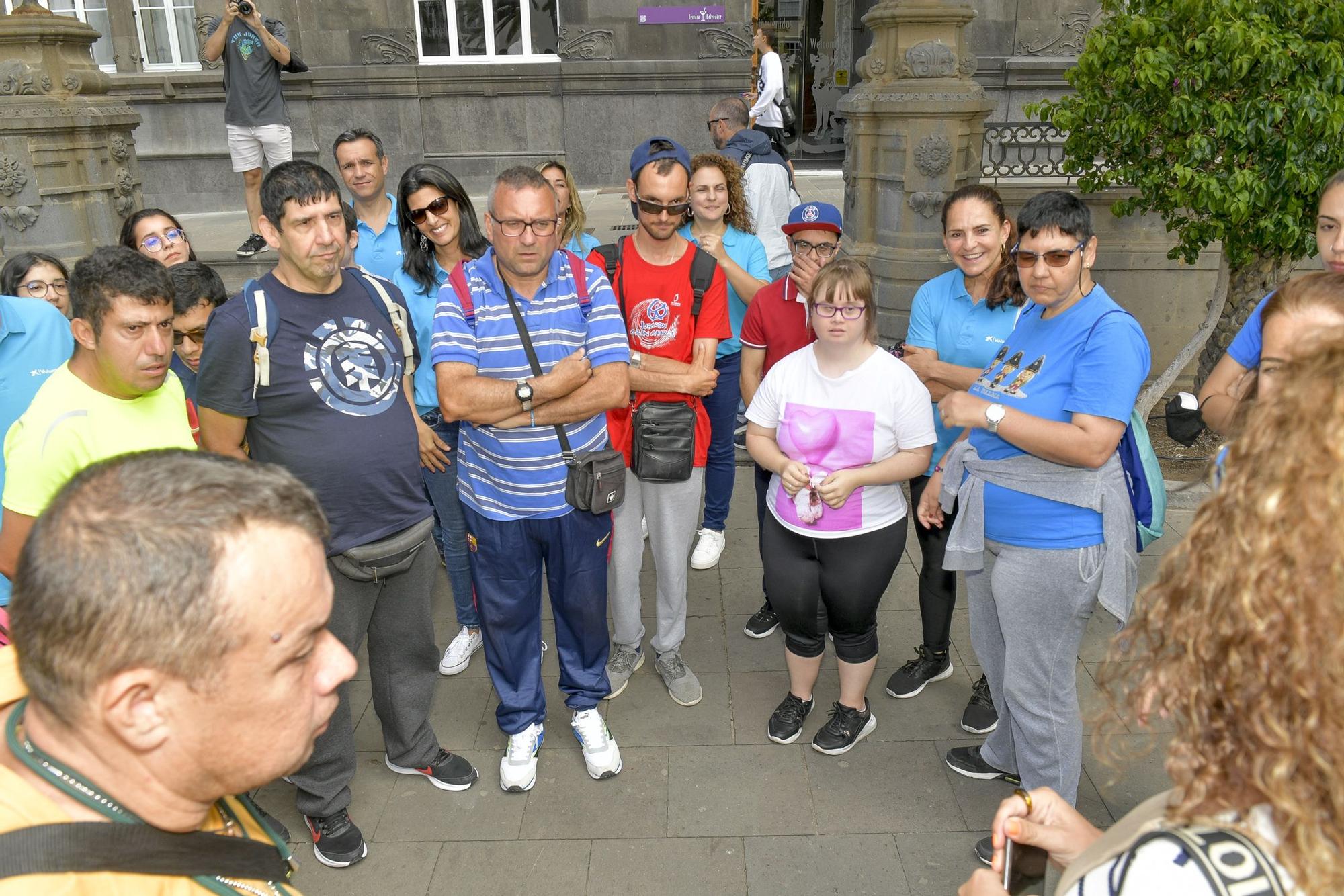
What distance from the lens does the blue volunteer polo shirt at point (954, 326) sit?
388 cm

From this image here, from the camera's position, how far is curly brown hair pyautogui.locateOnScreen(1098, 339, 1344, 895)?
1112 millimetres

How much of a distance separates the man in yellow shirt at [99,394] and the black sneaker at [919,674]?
306 cm

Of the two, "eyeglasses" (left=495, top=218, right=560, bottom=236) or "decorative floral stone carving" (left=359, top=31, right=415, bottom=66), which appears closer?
"eyeglasses" (left=495, top=218, right=560, bottom=236)

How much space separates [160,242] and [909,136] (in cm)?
501

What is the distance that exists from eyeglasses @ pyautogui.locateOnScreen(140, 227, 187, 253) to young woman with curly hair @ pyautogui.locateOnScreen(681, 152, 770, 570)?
Result: 2.40m

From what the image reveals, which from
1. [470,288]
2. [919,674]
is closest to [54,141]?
[470,288]

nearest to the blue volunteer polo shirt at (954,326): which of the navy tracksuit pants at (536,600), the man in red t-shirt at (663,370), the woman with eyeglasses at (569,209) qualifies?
the man in red t-shirt at (663,370)

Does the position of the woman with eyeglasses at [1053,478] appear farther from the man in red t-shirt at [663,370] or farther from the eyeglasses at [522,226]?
the eyeglasses at [522,226]

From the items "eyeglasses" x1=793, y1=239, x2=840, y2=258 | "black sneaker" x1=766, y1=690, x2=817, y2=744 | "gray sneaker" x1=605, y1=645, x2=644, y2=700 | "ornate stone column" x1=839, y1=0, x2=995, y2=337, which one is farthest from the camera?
"ornate stone column" x1=839, y1=0, x2=995, y2=337

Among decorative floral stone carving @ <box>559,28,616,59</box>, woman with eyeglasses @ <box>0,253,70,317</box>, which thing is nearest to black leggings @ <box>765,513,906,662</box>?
woman with eyeglasses @ <box>0,253,70,317</box>

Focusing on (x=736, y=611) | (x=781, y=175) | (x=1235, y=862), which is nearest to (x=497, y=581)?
(x=736, y=611)

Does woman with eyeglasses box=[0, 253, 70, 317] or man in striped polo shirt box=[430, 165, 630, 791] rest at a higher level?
woman with eyeglasses box=[0, 253, 70, 317]

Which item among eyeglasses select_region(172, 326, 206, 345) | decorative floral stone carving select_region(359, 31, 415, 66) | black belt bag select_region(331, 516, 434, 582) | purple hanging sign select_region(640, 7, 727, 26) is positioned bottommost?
black belt bag select_region(331, 516, 434, 582)

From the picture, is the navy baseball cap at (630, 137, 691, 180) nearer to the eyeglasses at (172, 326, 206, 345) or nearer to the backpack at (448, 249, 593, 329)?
the backpack at (448, 249, 593, 329)
